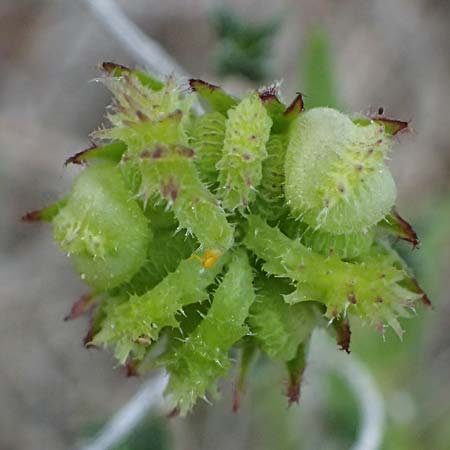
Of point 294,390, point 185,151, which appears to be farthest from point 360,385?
point 185,151

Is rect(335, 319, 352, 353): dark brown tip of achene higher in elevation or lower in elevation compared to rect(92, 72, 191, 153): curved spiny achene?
lower

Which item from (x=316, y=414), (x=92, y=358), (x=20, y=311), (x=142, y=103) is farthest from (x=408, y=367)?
(x=142, y=103)

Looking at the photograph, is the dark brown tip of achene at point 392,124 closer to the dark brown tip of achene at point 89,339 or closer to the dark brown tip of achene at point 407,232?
the dark brown tip of achene at point 407,232

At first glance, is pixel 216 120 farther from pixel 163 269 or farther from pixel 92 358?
pixel 92 358

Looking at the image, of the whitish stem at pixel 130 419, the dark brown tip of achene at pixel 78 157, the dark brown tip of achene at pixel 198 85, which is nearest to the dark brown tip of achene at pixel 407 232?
the dark brown tip of achene at pixel 198 85

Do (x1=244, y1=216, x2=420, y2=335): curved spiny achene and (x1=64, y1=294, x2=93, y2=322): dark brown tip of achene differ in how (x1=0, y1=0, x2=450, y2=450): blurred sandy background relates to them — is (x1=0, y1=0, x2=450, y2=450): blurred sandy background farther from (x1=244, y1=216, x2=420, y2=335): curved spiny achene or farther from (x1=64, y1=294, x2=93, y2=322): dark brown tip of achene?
(x1=244, y1=216, x2=420, y2=335): curved spiny achene

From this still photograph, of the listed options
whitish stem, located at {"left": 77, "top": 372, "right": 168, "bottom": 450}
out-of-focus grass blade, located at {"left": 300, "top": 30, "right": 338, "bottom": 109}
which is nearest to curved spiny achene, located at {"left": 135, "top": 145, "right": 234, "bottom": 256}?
whitish stem, located at {"left": 77, "top": 372, "right": 168, "bottom": 450}
